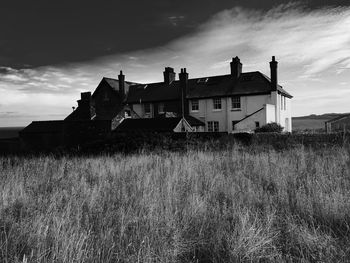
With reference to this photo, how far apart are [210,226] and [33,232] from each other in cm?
218

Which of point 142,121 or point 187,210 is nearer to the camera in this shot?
point 187,210

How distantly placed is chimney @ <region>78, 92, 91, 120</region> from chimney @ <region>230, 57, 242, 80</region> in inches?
729

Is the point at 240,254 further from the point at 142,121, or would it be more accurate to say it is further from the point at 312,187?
the point at 142,121

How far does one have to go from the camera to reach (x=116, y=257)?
2936 mm

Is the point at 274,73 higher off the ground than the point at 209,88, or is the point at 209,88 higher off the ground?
the point at 274,73

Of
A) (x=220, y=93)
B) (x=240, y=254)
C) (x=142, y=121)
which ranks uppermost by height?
(x=220, y=93)

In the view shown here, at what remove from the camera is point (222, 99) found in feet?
122

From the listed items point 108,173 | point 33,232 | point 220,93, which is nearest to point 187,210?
point 33,232

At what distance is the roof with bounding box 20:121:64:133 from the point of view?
3559 cm

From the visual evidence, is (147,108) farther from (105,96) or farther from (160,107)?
(105,96)

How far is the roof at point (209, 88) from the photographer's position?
35.3 meters

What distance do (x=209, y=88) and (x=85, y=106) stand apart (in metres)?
16.0

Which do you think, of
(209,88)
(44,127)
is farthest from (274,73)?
(44,127)

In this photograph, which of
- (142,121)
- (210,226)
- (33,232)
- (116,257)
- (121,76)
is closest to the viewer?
(116,257)
